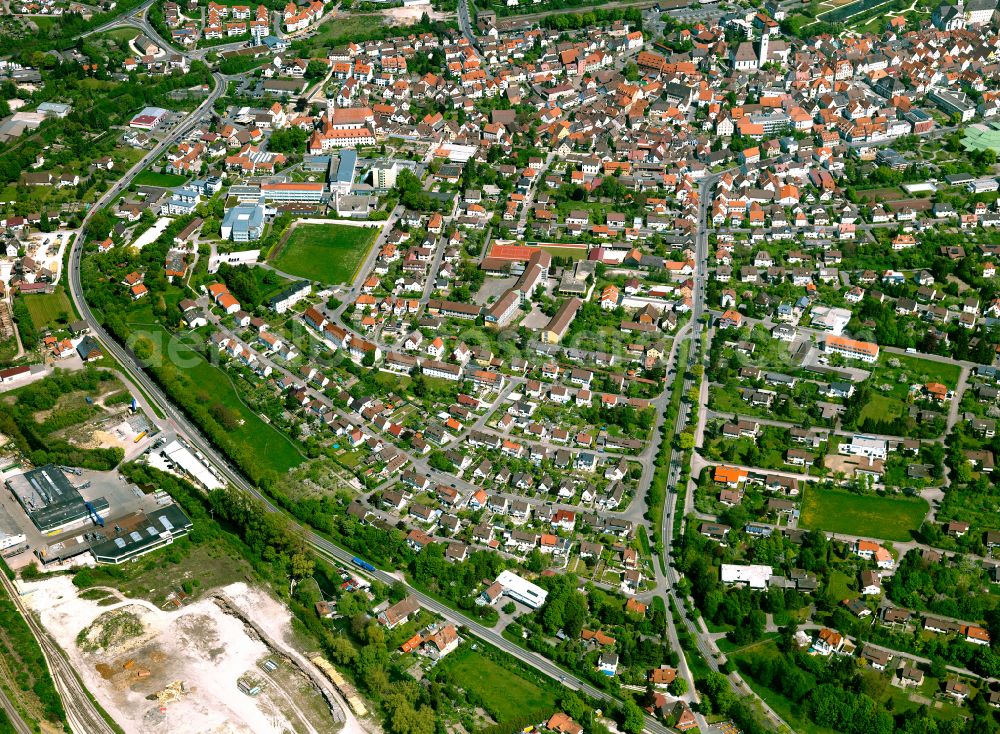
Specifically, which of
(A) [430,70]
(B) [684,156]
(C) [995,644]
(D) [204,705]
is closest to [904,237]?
(B) [684,156]

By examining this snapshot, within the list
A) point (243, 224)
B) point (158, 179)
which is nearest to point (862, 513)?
point (243, 224)

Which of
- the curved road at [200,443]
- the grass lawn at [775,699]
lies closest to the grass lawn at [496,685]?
the curved road at [200,443]

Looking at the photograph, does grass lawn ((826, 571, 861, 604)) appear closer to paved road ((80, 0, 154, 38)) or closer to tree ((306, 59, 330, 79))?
tree ((306, 59, 330, 79))

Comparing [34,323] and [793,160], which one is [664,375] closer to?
[793,160]

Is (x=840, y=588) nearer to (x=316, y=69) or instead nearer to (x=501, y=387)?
(x=501, y=387)

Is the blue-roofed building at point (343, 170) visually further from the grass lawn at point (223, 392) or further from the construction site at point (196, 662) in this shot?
the construction site at point (196, 662)

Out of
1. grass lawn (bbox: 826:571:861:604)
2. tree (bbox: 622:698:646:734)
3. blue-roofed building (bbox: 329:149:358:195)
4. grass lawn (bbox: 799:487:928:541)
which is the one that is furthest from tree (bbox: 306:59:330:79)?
tree (bbox: 622:698:646:734)
